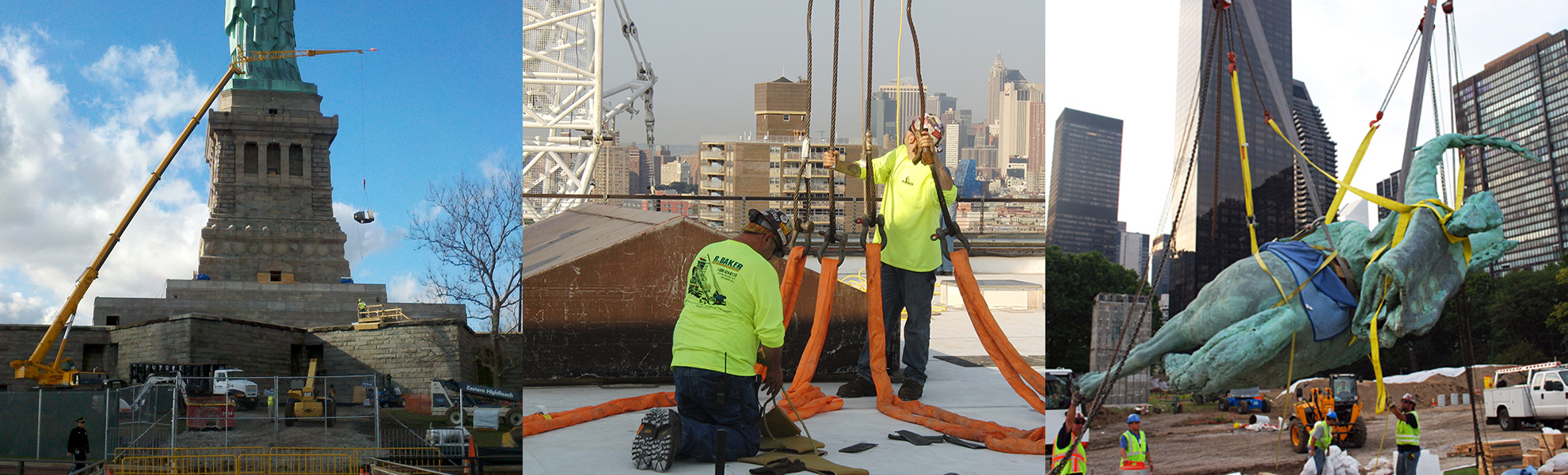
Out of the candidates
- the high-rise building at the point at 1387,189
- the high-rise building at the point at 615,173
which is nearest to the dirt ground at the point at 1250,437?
the high-rise building at the point at 1387,189

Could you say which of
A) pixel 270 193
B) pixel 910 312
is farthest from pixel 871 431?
pixel 270 193

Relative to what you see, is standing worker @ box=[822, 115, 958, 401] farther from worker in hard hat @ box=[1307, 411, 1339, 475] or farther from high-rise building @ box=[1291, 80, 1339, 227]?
high-rise building @ box=[1291, 80, 1339, 227]

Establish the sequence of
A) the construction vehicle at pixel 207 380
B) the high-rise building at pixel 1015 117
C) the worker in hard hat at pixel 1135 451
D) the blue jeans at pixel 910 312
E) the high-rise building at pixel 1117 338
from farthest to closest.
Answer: the construction vehicle at pixel 207 380, the high-rise building at pixel 1117 338, the worker in hard hat at pixel 1135 451, the high-rise building at pixel 1015 117, the blue jeans at pixel 910 312

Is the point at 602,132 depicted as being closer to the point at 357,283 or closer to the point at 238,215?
the point at 357,283

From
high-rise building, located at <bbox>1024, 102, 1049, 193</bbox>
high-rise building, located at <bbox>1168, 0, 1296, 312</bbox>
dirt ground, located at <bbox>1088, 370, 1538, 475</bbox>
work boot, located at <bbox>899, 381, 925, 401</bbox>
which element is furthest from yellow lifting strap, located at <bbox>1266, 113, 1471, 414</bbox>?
work boot, located at <bbox>899, 381, 925, 401</bbox>

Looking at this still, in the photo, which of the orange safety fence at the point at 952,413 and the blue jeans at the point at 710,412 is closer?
the blue jeans at the point at 710,412

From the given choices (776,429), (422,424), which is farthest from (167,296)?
(776,429)

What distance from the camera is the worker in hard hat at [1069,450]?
15.6 feet

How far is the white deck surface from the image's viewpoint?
376 centimetres

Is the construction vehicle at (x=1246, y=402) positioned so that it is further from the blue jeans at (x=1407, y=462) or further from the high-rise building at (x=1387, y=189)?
the high-rise building at (x=1387, y=189)

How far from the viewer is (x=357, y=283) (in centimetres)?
1381

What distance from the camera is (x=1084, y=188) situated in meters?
5.98

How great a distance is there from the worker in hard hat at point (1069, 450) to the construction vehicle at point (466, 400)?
501 centimetres

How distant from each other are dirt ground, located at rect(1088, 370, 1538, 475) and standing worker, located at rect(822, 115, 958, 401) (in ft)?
Answer: 6.31
